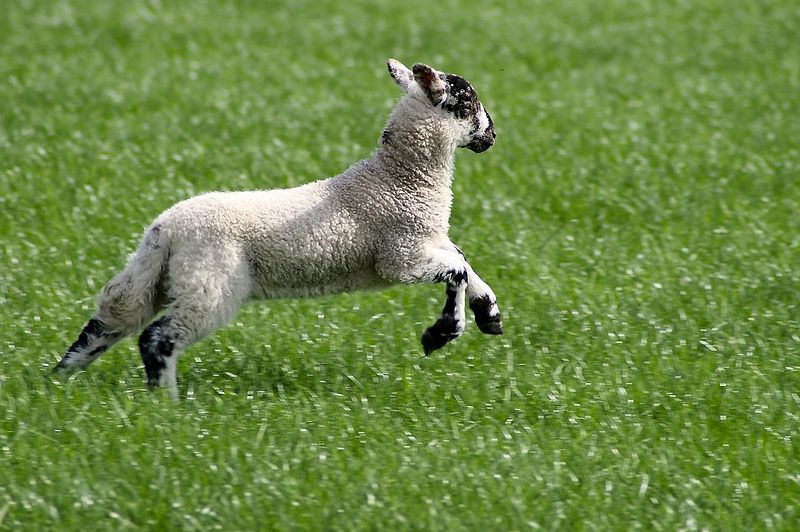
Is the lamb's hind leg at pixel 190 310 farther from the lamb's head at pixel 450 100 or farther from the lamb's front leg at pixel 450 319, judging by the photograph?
the lamb's head at pixel 450 100

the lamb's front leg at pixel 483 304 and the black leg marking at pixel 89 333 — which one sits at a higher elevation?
the lamb's front leg at pixel 483 304

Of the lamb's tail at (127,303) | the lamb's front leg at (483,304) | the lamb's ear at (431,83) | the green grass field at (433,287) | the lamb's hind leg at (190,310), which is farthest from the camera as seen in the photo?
the lamb's front leg at (483,304)

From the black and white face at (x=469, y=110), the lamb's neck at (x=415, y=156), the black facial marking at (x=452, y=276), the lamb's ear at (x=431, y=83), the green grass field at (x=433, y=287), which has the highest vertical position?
the lamb's ear at (x=431, y=83)

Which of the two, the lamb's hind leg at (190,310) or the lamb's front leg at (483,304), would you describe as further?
the lamb's front leg at (483,304)

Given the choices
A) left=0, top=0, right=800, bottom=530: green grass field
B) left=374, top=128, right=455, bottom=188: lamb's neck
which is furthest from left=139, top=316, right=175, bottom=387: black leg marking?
left=374, top=128, right=455, bottom=188: lamb's neck

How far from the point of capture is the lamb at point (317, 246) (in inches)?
231

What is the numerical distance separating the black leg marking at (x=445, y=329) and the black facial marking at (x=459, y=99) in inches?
34.6

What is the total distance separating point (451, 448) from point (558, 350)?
1675mm

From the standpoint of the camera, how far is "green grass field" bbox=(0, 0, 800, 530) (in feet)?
17.2

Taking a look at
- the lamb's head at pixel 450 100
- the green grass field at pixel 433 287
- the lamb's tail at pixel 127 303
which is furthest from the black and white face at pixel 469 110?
the lamb's tail at pixel 127 303

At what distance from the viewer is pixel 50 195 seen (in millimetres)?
9672

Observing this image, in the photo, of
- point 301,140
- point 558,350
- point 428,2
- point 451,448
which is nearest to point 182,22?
point 428,2

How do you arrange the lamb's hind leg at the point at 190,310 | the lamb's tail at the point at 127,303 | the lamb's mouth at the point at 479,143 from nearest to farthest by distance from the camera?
the lamb's hind leg at the point at 190,310
the lamb's tail at the point at 127,303
the lamb's mouth at the point at 479,143

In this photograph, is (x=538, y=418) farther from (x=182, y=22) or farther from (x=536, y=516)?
(x=182, y=22)
